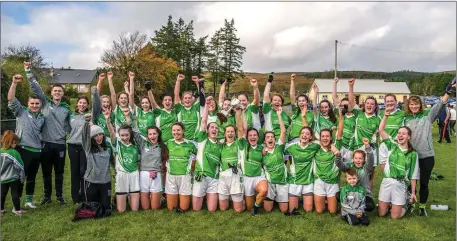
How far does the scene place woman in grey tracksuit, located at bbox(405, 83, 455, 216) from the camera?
6.48 metres

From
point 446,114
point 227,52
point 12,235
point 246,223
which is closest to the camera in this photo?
point 12,235

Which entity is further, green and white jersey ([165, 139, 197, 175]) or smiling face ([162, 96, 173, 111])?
smiling face ([162, 96, 173, 111])

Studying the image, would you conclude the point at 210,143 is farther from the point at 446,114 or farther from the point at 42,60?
the point at 42,60

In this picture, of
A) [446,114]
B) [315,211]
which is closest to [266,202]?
[315,211]

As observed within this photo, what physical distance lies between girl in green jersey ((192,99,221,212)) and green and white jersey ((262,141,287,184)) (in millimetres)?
918

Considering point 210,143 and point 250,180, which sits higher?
point 210,143

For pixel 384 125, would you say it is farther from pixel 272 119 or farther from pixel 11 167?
pixel 11 167

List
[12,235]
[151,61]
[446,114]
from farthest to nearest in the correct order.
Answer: [151,61] < [446,114] < [12,235]

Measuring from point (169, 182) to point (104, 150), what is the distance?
1.33 m

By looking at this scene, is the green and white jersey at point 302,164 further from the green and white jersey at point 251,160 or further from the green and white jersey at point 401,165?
the green and white jersey at point 401,165

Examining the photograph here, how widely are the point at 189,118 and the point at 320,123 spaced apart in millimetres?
2742

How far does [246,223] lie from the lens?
240 inches

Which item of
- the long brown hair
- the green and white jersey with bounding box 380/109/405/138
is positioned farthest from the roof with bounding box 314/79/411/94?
the long brown hair

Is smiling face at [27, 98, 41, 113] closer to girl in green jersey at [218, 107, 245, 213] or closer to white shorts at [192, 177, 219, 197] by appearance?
white shorts at [192, 177, 219, 197]
